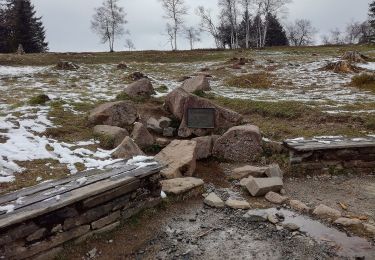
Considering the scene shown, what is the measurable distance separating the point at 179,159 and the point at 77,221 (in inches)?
118

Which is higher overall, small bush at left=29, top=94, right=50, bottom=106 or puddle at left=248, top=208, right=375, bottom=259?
small bush at left=29, top=94, right=50, bottom=106

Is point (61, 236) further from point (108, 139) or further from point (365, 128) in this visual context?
point (365, 128)

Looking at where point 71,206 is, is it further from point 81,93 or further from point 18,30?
point 18,30

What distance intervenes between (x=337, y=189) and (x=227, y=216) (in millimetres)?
2544

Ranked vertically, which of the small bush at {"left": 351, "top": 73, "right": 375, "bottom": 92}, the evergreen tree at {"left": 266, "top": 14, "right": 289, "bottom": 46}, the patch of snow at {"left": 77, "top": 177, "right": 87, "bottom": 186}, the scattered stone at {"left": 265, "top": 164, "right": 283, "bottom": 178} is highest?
the evergreen tree at {"left": 266, "top": 14, "right": 289, "bottom": 46}

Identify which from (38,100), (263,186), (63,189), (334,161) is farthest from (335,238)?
(38,100)

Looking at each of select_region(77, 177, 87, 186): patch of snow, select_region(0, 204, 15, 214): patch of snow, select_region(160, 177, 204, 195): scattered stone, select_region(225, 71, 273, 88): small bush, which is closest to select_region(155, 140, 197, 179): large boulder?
select_region(160, 177, 204, 195): scattered stone

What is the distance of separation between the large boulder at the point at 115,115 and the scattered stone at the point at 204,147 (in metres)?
2.13

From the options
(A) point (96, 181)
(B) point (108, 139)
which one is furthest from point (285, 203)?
(B) point (108, 139)

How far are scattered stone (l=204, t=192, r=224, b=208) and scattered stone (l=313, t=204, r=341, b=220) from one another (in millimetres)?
1479

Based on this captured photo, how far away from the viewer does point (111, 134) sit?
852 centimetres

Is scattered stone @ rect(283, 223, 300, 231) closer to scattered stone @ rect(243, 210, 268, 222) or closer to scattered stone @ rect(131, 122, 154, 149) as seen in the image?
scattered stone @ rect(243, 210, 268, 222)

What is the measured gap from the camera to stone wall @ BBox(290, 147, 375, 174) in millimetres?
7910

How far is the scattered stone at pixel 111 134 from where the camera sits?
831cm
